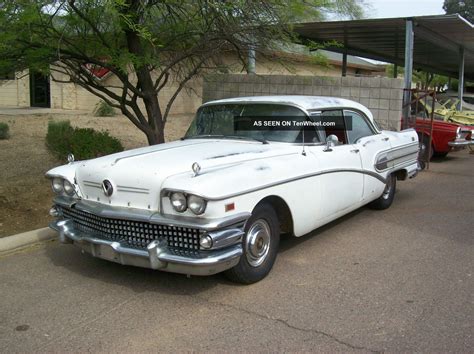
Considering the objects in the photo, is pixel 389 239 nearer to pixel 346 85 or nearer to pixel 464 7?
pixel 346 85

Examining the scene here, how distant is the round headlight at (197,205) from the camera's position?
3.83m

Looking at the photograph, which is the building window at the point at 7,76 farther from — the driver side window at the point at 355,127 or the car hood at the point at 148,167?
the driver side window at the point at 355,127

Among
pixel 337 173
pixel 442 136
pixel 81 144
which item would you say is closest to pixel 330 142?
pixel 337 173

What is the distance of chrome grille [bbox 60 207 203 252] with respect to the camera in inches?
155

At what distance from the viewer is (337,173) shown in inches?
216

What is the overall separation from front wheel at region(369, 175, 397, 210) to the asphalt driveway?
1.32 meters

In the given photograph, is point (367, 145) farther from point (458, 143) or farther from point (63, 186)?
point (458, 143)

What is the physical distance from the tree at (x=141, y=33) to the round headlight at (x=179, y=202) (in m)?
2.73

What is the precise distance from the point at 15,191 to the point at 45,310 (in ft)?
12.4

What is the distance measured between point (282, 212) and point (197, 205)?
121 centimetres

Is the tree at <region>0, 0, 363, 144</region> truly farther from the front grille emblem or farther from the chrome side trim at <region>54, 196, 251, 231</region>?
the chrome side trim at <region>54, 196, 251, 231</region>

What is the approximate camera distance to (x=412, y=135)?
7836mm

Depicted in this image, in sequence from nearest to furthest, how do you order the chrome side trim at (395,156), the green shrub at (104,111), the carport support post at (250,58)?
the chrome side trim at (395,156) → the carport support post at (250,58) → the green shrub at (104,111)

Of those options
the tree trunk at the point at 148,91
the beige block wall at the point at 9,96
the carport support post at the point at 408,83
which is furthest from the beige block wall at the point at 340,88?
the beige block wall at the point at 9,96
